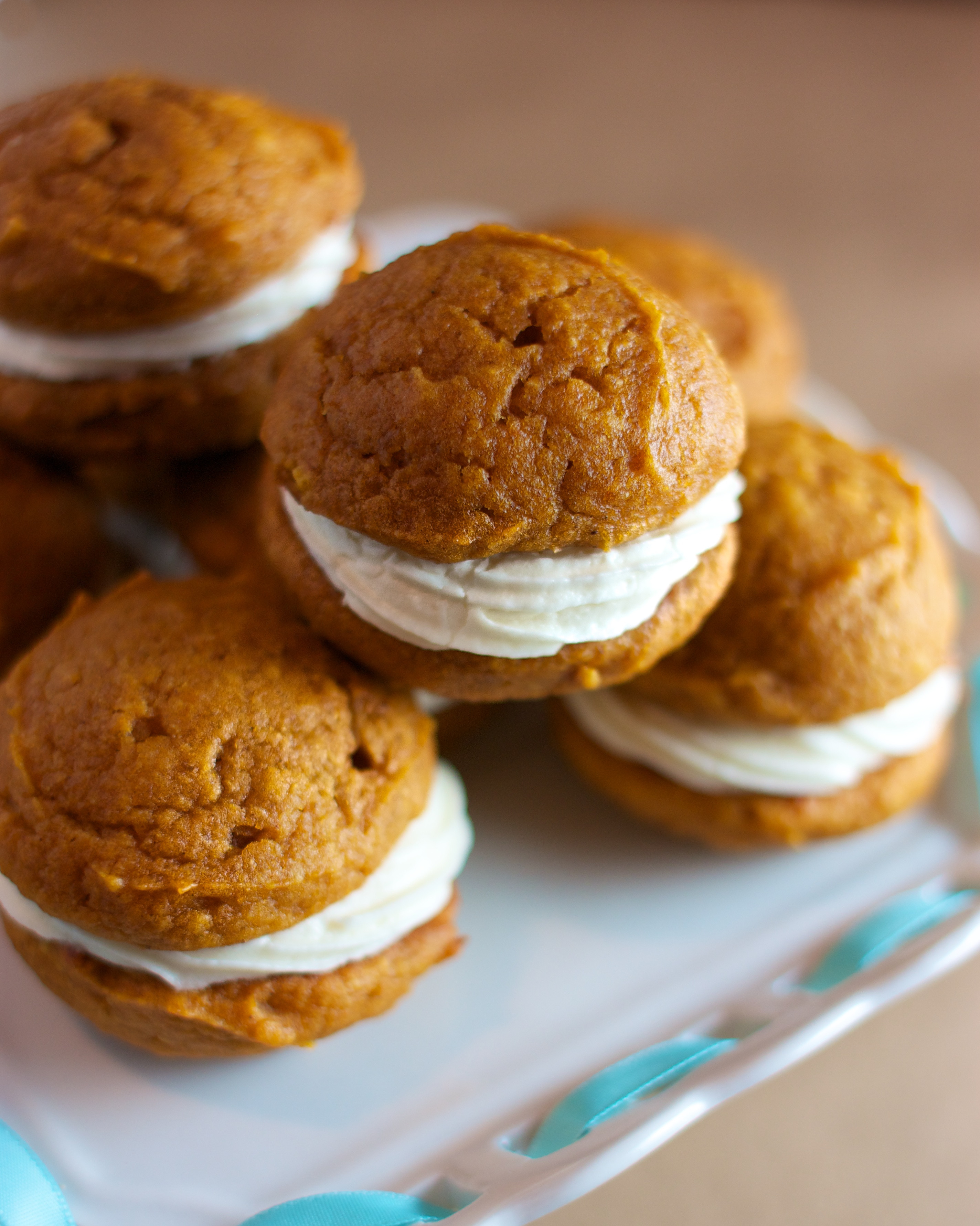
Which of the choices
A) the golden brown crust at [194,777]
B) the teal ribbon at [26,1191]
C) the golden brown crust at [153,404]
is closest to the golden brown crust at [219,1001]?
the golden brown crust at [194,777]

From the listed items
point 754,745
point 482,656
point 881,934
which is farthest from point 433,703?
point 881,934

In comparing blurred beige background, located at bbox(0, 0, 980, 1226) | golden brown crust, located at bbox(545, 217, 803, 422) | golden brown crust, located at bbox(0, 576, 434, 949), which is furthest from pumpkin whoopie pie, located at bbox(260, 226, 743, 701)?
blurred beige background, located at bbox(0, 0, 980, 1226)

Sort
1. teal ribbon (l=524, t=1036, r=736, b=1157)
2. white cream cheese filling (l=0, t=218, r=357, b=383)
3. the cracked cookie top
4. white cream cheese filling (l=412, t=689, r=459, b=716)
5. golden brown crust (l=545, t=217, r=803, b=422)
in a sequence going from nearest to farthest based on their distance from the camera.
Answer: the cracked cookie top, teal ribbon (l=524, t=1036, r=736, b=1157), white cream cheese filling (l=0, t=218, r=357, b=383), white cream cheese filling (l=412, t=689, r=459, b=716), golden brown crust (l=545, t=217, r=803, b=422)

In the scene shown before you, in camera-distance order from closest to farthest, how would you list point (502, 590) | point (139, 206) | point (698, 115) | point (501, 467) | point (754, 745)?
point (501, 467)
point (502, 590)
point (139, 206)
point (754, 745)
point (698, 115)

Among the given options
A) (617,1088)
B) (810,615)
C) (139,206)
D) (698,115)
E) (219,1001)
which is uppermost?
(139,206)

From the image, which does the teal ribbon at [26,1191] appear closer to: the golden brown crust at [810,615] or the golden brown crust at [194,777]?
the golden brown crust at [194,777]

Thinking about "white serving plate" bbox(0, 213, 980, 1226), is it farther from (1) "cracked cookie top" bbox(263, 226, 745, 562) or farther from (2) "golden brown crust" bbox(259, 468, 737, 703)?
(1) "cracked cookie top" bbox(263, 226, 745, 562)

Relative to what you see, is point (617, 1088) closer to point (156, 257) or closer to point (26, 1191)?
point (26, 1191)
